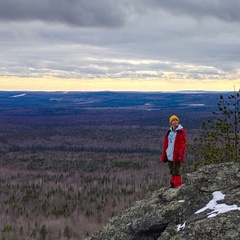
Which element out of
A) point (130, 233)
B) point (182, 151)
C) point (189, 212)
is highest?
point (182, 151)

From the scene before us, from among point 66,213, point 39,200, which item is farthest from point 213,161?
point 39,200

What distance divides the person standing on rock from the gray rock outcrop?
3.18ft

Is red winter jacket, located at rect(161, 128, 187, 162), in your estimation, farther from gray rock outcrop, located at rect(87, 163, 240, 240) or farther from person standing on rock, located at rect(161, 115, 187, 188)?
gray rock outcrop, located at rect(87, 163, 240, 240)

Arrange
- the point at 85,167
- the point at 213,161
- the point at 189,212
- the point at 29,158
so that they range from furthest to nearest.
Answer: the point at 29,158
the point at 85,167
the point at 213,161
the point at 189,212

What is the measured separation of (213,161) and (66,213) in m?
15.2

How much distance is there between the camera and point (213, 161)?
524 inches

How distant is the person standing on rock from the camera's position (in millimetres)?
9930

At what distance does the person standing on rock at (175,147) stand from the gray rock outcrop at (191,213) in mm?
970

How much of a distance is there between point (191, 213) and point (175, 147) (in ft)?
8.57

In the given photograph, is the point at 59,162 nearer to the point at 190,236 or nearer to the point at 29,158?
the point at 29,158

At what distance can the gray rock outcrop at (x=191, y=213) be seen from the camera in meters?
6.65

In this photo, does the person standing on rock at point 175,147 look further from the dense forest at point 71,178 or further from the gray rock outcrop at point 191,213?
the dense forest at point 71,178

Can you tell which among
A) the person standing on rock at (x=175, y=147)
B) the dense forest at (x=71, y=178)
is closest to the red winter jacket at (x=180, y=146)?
the person standing on rock at (x=175, y=147)

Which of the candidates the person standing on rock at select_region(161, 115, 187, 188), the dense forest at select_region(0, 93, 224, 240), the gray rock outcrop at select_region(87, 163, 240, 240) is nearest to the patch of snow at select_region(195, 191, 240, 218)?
the gray rock outcrop at select_region(87, 163, 240, 240)
